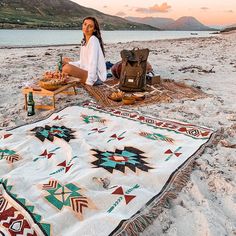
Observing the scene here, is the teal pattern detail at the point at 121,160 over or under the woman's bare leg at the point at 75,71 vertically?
under

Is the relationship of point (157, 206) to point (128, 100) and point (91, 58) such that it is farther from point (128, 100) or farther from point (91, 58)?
point (91, 58)

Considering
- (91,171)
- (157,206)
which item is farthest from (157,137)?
(157,206)

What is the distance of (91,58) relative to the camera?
23.3 ft

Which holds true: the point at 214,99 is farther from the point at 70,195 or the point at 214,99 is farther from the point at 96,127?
the point at 70,195

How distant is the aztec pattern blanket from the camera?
257 cm

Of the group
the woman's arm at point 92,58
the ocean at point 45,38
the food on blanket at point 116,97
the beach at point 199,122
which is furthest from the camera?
the ocean at point 45,38

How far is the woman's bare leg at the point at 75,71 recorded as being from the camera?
7105 millimetres

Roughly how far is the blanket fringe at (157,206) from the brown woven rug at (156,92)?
2.68 metres

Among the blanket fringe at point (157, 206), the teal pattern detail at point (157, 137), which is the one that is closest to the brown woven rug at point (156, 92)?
the teal pattern detail at point (157, 137)

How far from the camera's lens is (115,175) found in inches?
128

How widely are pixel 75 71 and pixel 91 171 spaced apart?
4.26 meters

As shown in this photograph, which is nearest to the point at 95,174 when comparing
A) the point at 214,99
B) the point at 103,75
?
the point at 214,99

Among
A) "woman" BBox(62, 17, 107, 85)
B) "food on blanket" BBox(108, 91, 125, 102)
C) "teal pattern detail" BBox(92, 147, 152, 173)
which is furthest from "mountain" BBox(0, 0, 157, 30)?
"teal pattern detail" BBox(92, 147, 152, 173)

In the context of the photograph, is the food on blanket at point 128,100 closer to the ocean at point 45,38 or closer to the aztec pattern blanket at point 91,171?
the aztec pattern blanket at point 91,171
